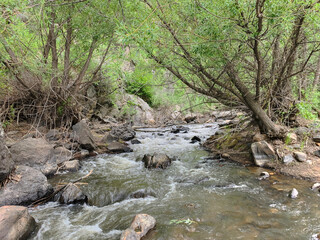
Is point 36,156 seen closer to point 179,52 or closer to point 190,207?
point 190,207

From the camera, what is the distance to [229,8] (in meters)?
3.81

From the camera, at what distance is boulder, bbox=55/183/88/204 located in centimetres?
430

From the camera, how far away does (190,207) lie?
3881 millimetres

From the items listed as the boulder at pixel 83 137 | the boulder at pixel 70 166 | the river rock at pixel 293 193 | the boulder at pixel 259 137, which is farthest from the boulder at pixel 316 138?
the boulder at pixel 83 137

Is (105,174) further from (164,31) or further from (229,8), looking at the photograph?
(229,8)

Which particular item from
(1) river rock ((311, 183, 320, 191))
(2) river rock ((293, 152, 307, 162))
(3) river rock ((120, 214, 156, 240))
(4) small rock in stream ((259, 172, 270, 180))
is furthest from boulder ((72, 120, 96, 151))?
(1) river rock ((311, 183, 320, 191))

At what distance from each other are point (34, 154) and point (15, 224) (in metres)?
3.34

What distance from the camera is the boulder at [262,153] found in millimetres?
5667

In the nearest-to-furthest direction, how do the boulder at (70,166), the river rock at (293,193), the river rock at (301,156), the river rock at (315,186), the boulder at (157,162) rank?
the river rock at (293,193) < the river rock at (315,186) < the river rock at (301,156) < the boulder at (70,166) < the boulder at (157,162)

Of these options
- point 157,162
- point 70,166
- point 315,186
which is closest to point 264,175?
point 315,186

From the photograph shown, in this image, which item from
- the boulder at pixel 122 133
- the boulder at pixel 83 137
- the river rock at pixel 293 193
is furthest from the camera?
the boulder at pixel 122 133

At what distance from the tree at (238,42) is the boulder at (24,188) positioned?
11.6 feet

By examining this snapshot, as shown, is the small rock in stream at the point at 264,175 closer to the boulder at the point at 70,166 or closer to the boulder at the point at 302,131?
the boulder at the point at 302,131

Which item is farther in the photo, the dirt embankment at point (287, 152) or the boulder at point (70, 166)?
the boulder at point (70, 166)
